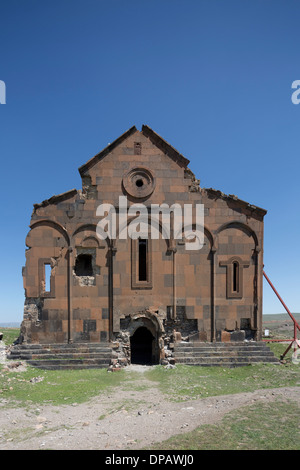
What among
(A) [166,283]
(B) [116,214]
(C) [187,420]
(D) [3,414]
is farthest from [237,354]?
(D) [3,414]

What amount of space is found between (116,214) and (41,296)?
437 cm

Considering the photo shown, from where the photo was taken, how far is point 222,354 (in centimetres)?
1211

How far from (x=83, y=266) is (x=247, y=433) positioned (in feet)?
A: 32.4

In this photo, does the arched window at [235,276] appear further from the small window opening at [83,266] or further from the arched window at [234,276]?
the small window opening at [83,266]

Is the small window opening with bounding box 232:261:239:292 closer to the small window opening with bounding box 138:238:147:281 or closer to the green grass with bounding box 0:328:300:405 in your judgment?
the green grass with bounding box 0:328:300:405

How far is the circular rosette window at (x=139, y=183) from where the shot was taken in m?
12.9

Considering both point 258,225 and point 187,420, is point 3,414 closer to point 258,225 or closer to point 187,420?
point 187,420

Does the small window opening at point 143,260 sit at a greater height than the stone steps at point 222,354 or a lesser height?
greater

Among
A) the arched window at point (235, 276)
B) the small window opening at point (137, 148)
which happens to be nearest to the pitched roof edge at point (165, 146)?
the small window opening at point (137, 148)

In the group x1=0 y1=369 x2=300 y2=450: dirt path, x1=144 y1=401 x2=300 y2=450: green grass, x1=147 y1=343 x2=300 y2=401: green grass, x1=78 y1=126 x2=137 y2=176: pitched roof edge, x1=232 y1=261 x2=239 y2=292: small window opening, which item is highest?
x1=78 y1=126 x2=137 y2=176: pitched roof edge

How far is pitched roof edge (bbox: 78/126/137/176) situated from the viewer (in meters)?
12.8

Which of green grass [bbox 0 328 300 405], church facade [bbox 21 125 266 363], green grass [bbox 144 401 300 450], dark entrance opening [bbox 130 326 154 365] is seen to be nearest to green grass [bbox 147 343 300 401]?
green grass [bbox 0 328 300 405]

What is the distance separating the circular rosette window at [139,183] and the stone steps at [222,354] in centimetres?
620

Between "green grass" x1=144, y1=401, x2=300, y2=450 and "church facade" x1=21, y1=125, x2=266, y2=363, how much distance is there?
5923 mm
